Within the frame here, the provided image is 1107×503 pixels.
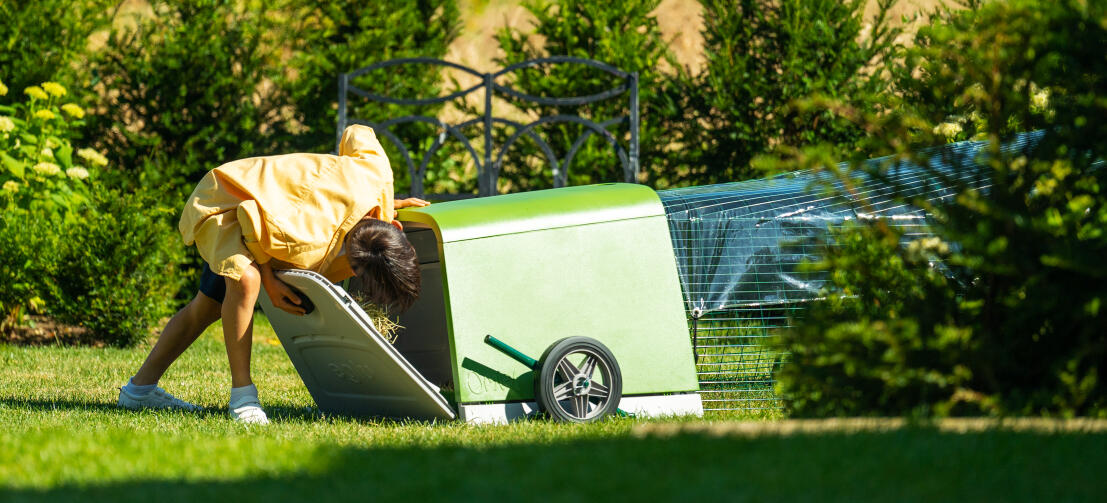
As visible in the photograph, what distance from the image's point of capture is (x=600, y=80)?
1085 centimetres

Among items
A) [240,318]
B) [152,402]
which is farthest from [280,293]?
[152,402]

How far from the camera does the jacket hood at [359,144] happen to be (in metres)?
4.48

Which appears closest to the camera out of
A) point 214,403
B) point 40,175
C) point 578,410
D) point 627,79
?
point 578,410

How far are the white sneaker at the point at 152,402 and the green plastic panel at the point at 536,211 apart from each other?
130cm

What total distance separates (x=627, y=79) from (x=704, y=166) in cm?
117

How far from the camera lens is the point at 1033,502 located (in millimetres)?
2326

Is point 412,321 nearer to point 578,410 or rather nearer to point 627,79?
point 578,410

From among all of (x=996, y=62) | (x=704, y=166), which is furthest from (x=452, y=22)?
(x=996, y=62)

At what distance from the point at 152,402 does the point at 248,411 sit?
680 mm

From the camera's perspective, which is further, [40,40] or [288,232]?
[40,40]

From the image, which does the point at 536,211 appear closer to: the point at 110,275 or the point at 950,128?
the point at 950,128

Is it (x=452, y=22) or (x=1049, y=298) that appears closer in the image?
(x=1049, y=298)

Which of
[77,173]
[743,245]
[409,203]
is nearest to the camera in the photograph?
[409,203]

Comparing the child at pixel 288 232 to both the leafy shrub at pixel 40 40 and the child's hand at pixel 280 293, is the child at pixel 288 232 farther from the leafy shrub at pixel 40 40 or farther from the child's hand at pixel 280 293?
the leafy shrub at pixel 40 40
